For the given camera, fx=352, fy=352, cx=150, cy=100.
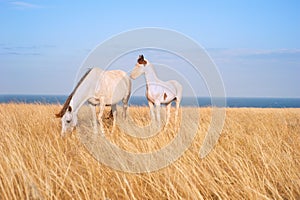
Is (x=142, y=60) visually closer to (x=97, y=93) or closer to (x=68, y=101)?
(x=97, y=93)

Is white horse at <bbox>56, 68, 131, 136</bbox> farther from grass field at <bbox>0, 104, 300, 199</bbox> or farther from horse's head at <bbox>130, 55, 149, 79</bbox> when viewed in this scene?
grass field at <bbox>0, 104, 300, 199</bbox>

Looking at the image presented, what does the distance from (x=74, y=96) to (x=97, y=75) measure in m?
1.03

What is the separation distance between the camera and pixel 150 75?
27.4ft

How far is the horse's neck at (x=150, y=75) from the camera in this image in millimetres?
8320

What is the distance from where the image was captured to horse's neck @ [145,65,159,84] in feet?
27.3

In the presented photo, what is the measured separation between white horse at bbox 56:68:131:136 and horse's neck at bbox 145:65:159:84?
2.49 feet

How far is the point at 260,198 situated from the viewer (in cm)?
327

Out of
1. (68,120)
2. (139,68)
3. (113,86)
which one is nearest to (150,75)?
(139,68)

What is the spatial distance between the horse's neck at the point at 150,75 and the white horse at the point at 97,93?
0.76m

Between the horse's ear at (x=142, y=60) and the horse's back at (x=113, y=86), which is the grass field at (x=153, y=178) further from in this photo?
the horse's ear at (x=142, y=60)

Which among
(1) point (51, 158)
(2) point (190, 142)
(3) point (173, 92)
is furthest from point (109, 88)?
(1) point (51, 158)

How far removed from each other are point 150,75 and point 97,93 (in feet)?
4.45

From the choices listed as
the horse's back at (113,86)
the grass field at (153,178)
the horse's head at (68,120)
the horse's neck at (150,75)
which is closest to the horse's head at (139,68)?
the horse's neck at (150,75)

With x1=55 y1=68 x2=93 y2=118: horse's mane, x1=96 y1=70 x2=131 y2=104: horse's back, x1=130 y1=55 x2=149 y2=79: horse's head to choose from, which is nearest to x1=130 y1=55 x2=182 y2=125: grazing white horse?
x1=130 y1=55 x2=149 y2=79: horse's head
